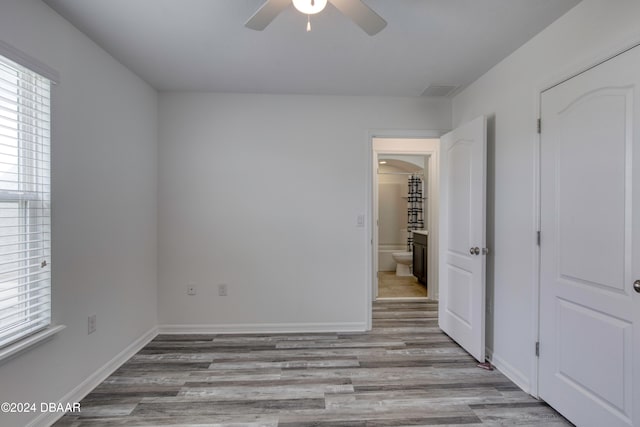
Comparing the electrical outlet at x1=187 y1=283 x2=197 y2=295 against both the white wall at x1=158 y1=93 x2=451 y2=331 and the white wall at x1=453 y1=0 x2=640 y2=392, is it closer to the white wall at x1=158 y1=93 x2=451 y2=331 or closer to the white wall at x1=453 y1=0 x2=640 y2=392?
the white wall at x1=158 y1=93 x2=451 y2=331

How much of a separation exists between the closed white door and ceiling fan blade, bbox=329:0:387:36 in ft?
4.03

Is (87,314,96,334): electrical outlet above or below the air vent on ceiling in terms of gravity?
below

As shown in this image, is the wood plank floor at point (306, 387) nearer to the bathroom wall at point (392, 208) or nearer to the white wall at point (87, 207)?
the white wall at point (87, 207)

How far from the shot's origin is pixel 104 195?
2301 millimetres

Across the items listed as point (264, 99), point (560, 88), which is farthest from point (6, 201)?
point (560, 88)

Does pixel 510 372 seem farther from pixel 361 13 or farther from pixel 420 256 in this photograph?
pixel 420 256

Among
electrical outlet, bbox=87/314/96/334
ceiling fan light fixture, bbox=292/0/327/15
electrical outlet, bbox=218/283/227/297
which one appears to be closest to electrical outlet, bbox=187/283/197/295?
electrical outlet, bbox=218/283/227/297

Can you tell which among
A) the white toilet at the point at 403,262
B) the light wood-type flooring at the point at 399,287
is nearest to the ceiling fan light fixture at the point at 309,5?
the light wood-type flooring at the point at 399,287

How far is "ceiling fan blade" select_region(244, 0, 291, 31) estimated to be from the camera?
1.35 m

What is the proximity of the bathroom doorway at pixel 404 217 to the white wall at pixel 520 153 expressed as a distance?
1.19 m

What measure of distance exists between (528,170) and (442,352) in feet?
5.56

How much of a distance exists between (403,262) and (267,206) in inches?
138

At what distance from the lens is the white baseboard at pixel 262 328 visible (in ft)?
10.4

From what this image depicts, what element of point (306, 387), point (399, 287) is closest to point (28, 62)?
point (306, 387)
